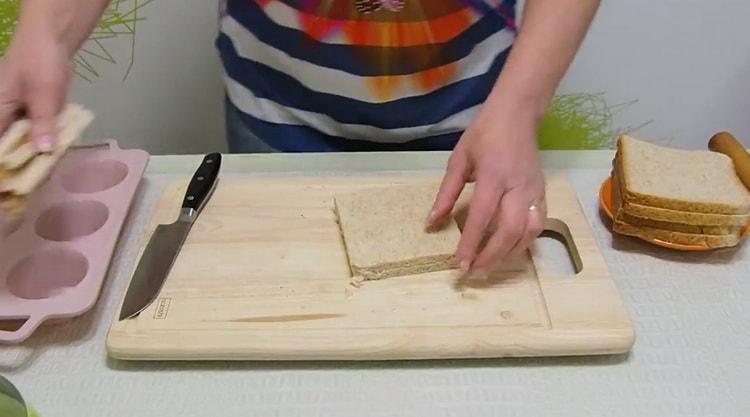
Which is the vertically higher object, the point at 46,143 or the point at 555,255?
the point at 46,143

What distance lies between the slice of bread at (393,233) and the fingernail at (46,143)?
26 cm

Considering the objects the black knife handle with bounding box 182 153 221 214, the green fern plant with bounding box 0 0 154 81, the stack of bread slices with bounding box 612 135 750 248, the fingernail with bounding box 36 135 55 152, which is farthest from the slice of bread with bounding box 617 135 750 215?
the green fern plant with bounding box 0 0 154 81

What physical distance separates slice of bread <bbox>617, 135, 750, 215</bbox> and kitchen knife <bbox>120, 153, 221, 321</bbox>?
0.40 meters

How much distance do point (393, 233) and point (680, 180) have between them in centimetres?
28

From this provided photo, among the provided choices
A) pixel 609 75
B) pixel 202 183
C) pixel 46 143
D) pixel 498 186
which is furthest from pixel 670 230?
pixel 609 75

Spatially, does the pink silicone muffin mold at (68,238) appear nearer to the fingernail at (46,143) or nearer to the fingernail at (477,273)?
the fingernail at (46,143)

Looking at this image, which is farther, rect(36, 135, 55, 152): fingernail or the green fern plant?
the green fern plant

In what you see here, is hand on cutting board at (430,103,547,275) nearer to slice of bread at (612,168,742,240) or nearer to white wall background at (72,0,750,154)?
→ slice of bread at (612,168,742,240)

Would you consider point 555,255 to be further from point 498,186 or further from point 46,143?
point 46,143

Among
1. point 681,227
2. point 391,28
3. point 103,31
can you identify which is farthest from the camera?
point 103,31

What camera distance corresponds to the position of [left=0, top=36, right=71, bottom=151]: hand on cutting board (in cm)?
72

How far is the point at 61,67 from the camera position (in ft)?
2.48

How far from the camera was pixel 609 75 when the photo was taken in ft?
4.56

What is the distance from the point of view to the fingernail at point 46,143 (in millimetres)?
697
